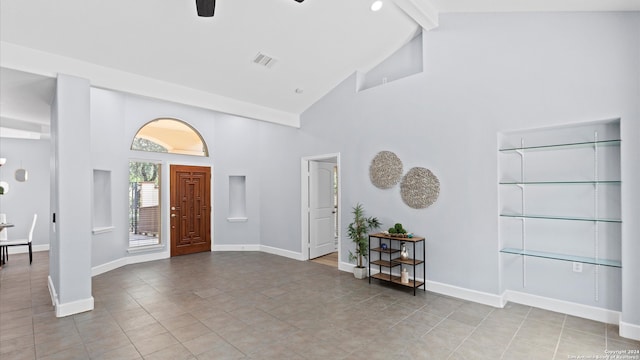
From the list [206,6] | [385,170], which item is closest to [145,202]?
[385,170]

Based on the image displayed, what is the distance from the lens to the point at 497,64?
376cm

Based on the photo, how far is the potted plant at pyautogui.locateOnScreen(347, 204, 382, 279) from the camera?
193 inches

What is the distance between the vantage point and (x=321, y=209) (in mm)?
6500

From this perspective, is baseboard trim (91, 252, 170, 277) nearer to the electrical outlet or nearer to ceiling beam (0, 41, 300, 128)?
ceiling beam (0, 41, 300, 128)

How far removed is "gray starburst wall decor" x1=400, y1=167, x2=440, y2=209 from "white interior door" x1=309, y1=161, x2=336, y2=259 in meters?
2.16

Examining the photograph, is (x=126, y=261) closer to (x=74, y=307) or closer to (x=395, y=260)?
(x=74, y=307)

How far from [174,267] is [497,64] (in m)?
5.95

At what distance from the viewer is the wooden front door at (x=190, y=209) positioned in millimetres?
6621

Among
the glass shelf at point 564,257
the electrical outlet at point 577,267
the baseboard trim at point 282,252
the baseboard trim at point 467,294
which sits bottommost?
the baseboard trim at point 282,252

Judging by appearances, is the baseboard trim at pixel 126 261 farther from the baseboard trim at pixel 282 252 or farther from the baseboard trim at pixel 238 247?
the baseboard trim at pixel 282 252

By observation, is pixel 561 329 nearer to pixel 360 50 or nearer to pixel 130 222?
pixel 360 50

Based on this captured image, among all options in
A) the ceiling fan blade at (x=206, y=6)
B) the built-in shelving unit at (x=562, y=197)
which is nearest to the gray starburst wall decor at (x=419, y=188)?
the built-in shelving unit at (x=562, y=197)

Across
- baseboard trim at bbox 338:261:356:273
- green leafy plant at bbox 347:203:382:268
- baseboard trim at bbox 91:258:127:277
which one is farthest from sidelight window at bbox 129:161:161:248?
green leafy plant at bbox 347:203:382:268

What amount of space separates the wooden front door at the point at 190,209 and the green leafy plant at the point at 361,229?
3.65 meters
